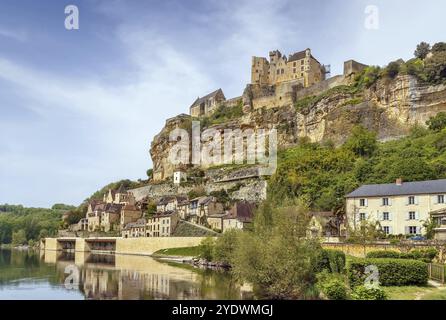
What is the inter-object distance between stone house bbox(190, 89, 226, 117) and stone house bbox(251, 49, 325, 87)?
11.7m

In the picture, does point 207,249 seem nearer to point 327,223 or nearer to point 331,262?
point 327,223

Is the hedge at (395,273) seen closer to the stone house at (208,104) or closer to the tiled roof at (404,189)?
the tiled roof at (404,189)

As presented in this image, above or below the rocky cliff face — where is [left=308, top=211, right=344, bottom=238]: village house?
below

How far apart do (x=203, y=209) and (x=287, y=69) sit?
3969 centimetres

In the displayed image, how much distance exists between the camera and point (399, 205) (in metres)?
38.4

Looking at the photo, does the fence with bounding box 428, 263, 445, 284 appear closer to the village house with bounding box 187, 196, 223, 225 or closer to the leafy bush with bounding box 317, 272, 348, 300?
the leafy bush with bounding box 317, 272, 348, 300

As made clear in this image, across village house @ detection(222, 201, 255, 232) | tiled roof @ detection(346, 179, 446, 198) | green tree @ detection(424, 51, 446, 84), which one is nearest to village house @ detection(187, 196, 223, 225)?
village house @ detection(222, 201, 255, 232)

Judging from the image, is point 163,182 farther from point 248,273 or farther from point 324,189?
point 248,273

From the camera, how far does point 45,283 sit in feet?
105

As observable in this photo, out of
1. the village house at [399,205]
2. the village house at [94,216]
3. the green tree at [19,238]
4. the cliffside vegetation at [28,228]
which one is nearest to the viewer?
the village house at [399,205]

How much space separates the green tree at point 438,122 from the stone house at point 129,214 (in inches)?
1900

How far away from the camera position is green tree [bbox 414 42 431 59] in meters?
68.7

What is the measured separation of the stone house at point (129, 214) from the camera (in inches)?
3093

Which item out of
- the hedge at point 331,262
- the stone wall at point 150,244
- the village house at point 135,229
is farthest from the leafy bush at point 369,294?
the village house at point 135,229
